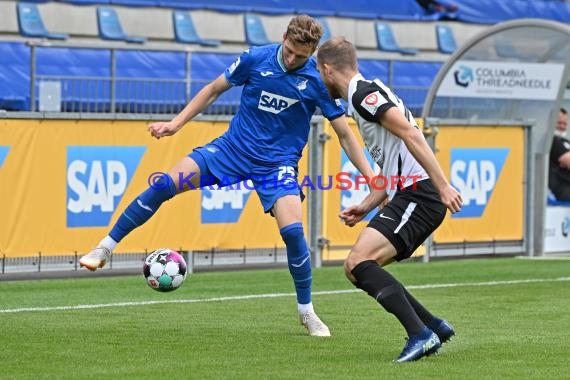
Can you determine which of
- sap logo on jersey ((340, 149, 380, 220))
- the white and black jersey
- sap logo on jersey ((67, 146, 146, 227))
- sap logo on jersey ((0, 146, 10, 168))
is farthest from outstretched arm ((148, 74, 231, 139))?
sap logo on jersey ((340, 149, 380, 220))

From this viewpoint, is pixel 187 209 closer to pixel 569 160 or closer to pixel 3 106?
pixel 3 106

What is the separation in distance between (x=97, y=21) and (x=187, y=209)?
1058 cm

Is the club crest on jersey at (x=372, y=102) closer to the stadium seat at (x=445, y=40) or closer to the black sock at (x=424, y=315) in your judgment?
the black sock at (x=424, y=315)

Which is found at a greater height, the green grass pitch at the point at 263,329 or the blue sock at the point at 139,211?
the blue sock at the point at 139,211

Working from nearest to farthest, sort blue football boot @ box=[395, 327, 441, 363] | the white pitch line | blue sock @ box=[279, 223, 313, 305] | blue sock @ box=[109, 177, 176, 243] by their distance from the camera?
blue football boot @ box=[395, 327, 441, 363], blue sock @ box=[279, 223, 313, 305], blue sock @ box=[109, 177, 176, 243], the white pitch line

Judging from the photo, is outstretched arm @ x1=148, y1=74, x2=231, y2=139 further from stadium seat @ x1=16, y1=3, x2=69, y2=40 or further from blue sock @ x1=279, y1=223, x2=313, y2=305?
stadium seat @ x1=16, y1=3, x2=69, y2=40

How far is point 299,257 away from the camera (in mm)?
8922

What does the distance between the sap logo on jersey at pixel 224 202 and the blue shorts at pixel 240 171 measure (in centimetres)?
472

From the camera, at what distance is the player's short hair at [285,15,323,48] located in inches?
335

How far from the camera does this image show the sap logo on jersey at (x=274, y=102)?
9.04 meters

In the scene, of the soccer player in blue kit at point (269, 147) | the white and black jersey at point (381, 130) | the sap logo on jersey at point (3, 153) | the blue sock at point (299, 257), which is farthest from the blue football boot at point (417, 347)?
the sap logo on jersey at point (3, 153)

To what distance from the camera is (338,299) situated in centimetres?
1150

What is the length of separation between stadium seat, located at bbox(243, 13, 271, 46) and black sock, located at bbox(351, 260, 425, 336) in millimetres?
18181

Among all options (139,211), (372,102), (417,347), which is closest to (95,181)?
(139,211)
